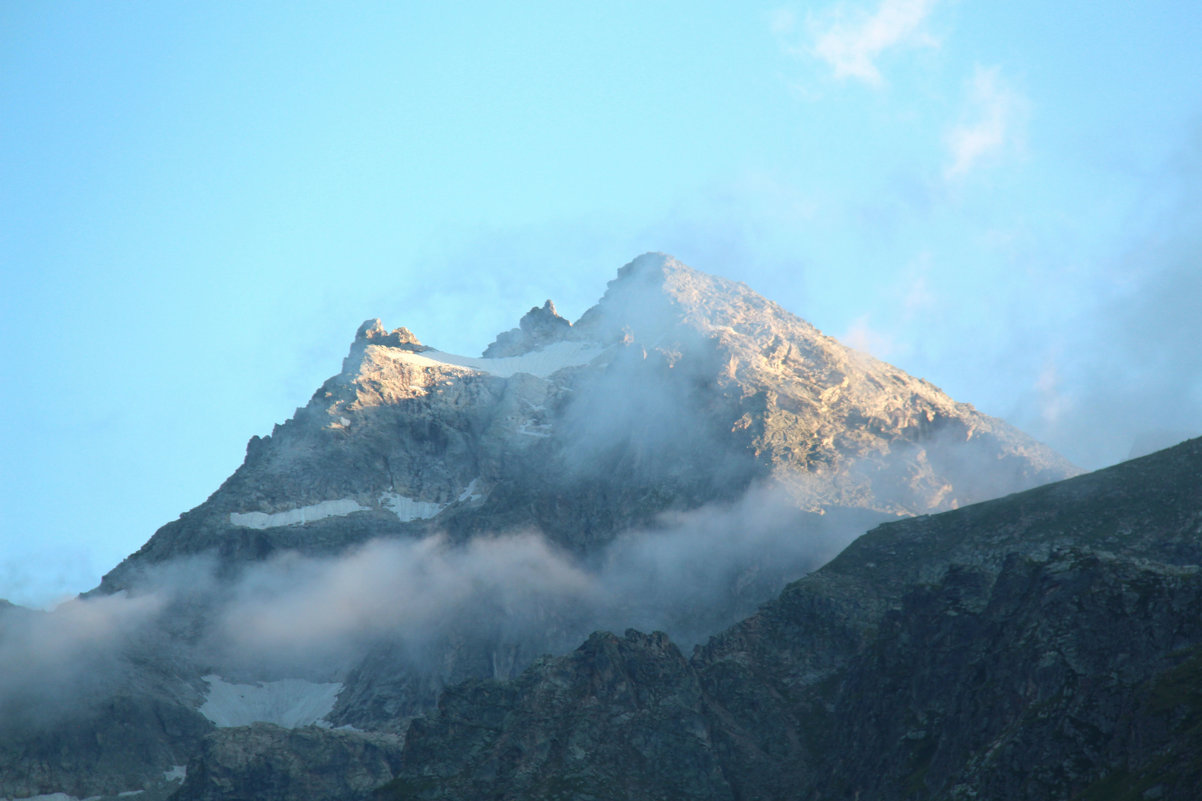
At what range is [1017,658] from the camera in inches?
6747

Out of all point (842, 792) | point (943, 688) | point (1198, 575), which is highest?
point (1198, 575)

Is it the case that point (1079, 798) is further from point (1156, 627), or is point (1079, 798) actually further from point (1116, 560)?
point (1116, 560)

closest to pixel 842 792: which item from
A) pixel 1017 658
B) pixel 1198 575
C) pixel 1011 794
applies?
pixel 1017 658

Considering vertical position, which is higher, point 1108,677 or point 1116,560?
point 1116,560

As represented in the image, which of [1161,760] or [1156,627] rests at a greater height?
[1156,627]

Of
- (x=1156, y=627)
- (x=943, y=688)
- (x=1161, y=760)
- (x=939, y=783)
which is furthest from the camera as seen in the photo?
(x=943, y=688)

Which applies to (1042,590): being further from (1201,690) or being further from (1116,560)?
(1201,690)

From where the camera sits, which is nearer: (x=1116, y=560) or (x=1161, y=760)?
(x=1161, y=760)

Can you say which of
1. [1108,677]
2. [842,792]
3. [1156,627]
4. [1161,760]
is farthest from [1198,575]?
[842,792]

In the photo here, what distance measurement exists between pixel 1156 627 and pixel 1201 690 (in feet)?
68.4

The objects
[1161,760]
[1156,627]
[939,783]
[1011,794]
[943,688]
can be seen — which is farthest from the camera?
[943,688]

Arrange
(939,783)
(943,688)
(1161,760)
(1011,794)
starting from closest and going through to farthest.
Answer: (1161,760)
(1011,794)
(939,783)
(943,688)

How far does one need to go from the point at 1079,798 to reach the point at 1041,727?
47.7 ft

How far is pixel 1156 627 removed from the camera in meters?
156
